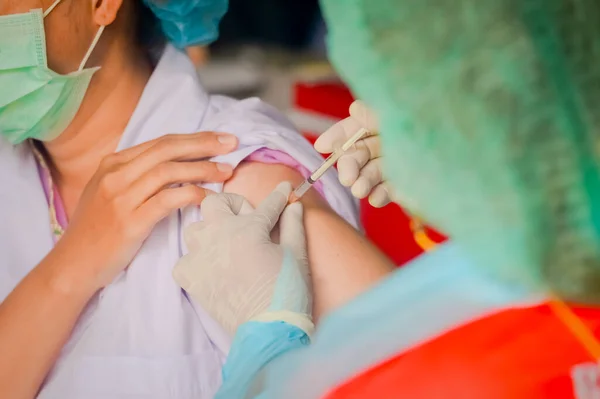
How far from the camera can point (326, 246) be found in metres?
0.84

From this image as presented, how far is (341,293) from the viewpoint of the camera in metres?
0.80

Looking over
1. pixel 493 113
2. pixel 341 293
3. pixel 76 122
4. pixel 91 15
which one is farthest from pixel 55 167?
pixel 493 113

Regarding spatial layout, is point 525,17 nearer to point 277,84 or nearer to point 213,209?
point 213,209

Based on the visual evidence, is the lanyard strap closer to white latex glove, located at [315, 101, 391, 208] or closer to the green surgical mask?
the green surgical mask

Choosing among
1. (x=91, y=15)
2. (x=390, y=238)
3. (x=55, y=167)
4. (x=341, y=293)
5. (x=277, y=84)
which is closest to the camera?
(x=341, y=293)

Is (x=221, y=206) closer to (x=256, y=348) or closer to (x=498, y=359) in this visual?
(x=256, y=348)

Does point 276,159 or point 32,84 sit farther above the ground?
point 32,84

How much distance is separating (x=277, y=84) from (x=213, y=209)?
1406 millimetres

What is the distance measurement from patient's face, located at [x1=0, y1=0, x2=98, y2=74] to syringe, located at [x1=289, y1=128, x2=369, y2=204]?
0.36 metres

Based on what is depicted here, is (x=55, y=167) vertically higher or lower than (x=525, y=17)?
higher

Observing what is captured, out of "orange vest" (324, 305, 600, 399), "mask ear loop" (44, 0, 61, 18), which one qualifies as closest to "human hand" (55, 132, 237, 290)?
"mask ear loop" (44, 0, 61, 18)

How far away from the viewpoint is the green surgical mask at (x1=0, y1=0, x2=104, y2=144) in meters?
0.92

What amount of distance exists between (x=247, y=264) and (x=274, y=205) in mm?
105

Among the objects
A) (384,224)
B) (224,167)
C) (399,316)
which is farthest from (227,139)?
(384,224)
